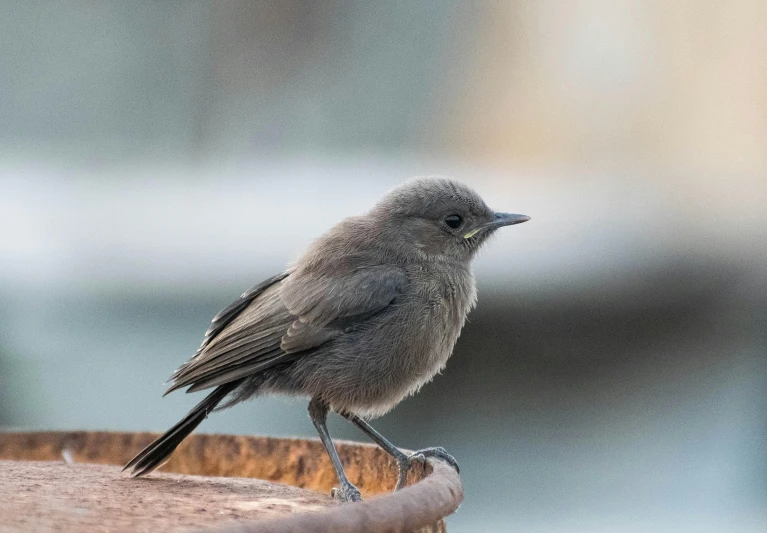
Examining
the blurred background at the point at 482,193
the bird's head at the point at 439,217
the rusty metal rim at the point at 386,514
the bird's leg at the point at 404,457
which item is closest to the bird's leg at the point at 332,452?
the bird's leg at the point at 404,457

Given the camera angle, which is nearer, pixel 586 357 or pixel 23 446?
pixel 23 446

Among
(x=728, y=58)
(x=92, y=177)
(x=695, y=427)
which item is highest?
(x=728, y=58)

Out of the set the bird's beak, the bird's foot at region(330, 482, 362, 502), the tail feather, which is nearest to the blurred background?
the bird's beak

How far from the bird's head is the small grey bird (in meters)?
0.10

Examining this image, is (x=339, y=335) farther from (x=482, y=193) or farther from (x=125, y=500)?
(x=482, y=193)

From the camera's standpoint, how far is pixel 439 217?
165 inches

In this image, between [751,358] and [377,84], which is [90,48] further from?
[751,358]

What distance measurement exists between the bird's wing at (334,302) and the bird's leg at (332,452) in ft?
0.71

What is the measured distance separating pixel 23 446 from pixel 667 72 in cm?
551

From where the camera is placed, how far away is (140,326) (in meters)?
7.18

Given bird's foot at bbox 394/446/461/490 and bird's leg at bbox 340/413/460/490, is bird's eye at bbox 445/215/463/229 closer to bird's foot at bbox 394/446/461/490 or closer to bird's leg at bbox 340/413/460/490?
bird's leg at bbox 340/413/460/490

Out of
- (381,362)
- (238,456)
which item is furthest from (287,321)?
(238,456)

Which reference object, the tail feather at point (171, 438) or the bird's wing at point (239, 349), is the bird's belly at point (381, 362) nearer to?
the bird's wing at point (239, 349)

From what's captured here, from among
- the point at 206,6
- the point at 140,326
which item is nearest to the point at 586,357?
the point at 140,326
